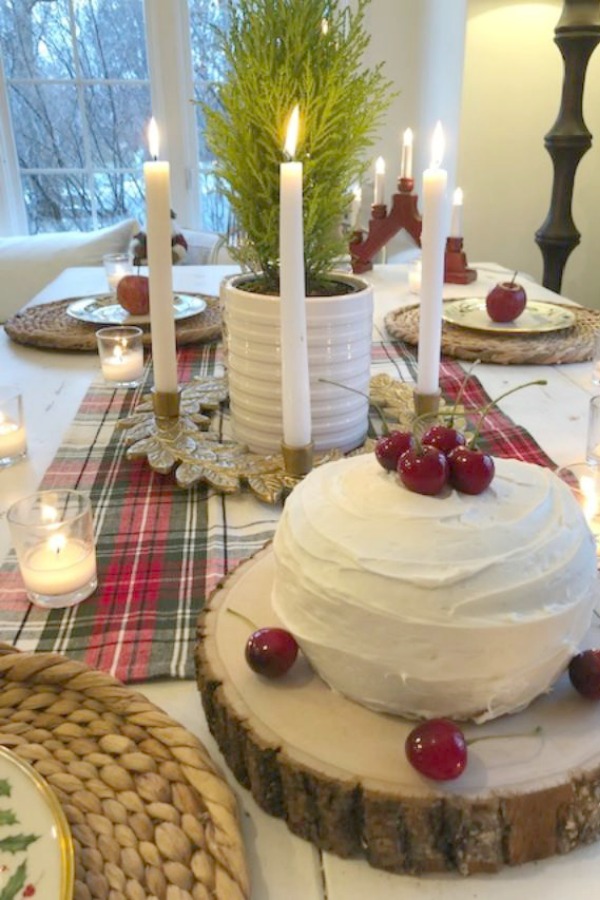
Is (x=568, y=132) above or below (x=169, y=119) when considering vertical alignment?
below

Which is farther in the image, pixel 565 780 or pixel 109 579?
pixel 109 579

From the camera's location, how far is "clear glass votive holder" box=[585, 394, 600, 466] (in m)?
0.91

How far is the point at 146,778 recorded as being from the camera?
46 centimetres

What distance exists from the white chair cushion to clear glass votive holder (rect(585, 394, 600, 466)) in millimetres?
2555

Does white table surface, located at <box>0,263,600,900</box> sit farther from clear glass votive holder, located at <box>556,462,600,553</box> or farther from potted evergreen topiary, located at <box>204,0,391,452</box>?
potted evergreen topiary, located at <box>204,0,391,452</box>

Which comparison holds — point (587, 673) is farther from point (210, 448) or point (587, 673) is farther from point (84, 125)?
point (84, 125)

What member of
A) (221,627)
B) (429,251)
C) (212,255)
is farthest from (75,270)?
(221,627)

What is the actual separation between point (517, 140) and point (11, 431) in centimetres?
256

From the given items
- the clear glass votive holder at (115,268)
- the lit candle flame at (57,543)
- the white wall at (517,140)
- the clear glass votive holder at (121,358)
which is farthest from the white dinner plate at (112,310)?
the white wall at (517,140)

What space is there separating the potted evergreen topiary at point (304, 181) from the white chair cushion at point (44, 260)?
239 centimetres

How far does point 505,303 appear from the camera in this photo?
1.38 metres

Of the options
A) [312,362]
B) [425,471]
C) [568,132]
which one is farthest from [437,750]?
[568,132]

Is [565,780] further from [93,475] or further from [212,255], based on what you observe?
[212,255]

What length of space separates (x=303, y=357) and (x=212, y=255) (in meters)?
2.40
